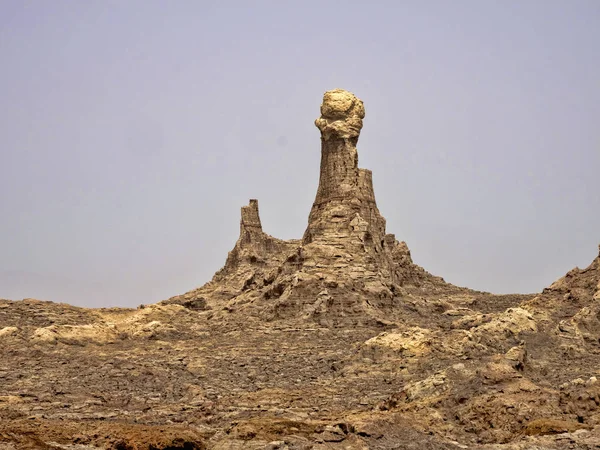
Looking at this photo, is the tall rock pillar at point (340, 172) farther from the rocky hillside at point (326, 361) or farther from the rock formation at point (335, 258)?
the rocky hillside at point (326, 361)

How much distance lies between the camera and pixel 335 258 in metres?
71.3

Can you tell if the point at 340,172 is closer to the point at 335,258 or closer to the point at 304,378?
the point at 335,258

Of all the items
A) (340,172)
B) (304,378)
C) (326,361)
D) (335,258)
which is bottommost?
(304,378)

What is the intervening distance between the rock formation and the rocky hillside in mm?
113

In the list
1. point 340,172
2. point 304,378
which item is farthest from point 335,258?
point 304,378

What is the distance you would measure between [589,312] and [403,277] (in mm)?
29543

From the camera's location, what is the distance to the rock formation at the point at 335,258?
68312mm

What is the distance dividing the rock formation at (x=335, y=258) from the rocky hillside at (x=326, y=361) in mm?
113

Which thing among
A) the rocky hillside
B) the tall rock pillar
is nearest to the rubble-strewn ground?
the rocky hillside

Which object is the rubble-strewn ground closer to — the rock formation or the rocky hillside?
the rocky hillside

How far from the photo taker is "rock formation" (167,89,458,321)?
224ft

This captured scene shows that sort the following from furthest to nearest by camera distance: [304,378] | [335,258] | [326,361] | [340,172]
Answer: [340,172], [335,258], [326,361], [304,378]

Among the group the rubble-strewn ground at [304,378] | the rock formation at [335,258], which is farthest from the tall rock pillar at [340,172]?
the rubble-strewn ground at [304,378]

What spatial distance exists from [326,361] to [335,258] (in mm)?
12866
